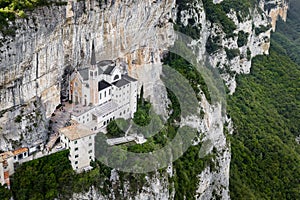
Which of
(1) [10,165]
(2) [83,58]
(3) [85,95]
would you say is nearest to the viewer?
(1) [10,165]

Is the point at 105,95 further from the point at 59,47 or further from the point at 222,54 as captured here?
the point at 222,54

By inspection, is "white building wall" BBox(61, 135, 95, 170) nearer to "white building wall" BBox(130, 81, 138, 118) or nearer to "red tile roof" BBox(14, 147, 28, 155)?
"red tile roof" BBox(14, 147, 28, 155)

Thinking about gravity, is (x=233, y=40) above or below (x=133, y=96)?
below

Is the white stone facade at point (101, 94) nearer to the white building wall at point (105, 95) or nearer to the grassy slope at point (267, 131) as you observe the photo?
the white building wall at point (105, 95)

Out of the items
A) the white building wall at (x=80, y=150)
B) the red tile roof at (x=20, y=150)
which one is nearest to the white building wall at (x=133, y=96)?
the white building wall at (x=80, y=150)

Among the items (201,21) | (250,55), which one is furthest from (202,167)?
(250,55)

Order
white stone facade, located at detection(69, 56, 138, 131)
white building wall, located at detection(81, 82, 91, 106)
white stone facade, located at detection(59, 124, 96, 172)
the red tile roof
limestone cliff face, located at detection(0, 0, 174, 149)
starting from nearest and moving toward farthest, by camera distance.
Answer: limestone cliff face, located at detection(0, 0, 174, 149) → the red tile roof → white stone facade, located at detection(59, 124, 96, 172) → white stone facade, located at detection(69, 56, 138, 131) → white building wall, located at detection(81, 82, 91, 106)

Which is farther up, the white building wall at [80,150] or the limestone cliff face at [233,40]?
the white building wall at [80,150]

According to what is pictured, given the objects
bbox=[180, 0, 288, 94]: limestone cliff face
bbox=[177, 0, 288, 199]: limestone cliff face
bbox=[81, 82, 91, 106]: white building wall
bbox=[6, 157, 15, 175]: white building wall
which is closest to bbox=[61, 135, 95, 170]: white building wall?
bbox=[81, 82, 91, 106]: white building wall

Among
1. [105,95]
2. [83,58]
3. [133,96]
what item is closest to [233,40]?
[133,96]

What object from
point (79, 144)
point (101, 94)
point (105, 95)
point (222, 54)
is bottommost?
point (222, 54)
